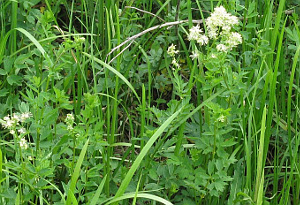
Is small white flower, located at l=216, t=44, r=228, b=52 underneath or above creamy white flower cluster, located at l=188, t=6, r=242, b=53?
underneath

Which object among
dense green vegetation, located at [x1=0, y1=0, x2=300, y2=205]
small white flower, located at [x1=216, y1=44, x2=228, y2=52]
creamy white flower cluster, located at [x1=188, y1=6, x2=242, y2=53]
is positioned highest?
creamy white flower cluster, located at [x1=188, y1=6, x2=242, y2=53]

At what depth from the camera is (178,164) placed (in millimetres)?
2141

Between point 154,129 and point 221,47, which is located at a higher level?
point 221,47

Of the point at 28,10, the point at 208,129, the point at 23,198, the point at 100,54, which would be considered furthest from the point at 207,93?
the point at 28,10

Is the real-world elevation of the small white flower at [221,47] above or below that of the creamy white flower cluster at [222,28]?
below

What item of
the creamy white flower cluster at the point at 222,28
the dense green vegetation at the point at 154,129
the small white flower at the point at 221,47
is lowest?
the dense green vegetation at the point at 154,129

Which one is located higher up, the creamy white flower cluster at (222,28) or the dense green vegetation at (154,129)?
the creamy white flower cluster at (222,28)

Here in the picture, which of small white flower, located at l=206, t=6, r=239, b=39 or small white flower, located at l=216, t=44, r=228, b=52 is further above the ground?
small white flower, located at l=206, t=6, r=239, b=39

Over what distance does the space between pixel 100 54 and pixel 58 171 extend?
0.64 metres

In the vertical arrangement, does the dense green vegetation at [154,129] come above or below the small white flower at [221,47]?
below

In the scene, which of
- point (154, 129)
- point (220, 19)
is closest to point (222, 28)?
point (220, 19)

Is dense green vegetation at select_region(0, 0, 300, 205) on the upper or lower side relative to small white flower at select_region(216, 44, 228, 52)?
lower

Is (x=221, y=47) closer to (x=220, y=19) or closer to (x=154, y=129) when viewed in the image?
(x=220, y=19)

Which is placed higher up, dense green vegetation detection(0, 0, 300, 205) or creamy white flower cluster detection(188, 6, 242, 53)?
creamy white flower cluster detection(188, 6, 242, 53)
